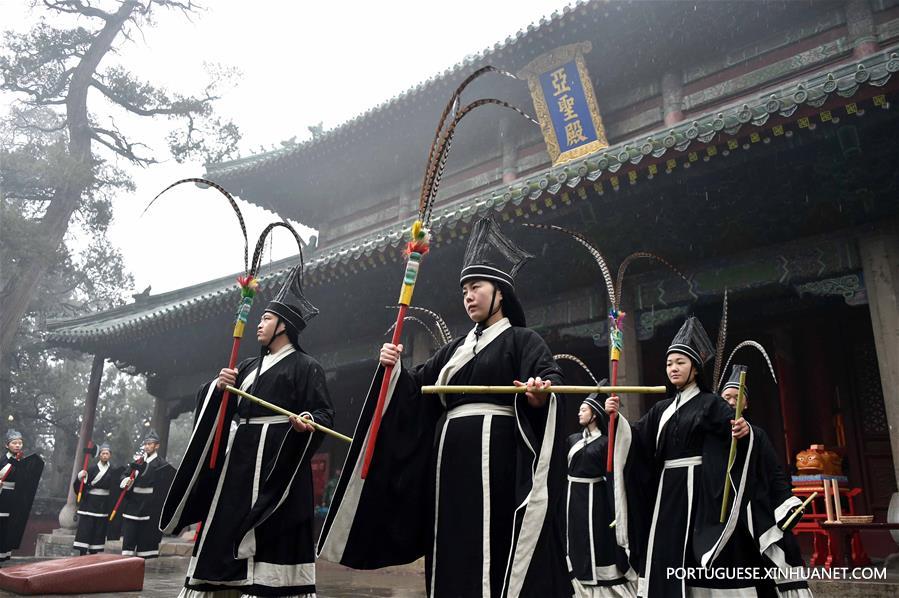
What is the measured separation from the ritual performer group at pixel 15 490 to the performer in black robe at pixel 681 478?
8766mm

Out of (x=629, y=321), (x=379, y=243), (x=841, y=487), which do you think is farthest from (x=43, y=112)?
(x=841, y=487)

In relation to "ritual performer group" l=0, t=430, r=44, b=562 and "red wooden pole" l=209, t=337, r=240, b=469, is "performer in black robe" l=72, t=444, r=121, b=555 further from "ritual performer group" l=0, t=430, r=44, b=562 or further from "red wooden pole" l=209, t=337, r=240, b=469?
"red wooden pole" l=209, t=337, r=240, b=469

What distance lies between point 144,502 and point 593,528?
753cm

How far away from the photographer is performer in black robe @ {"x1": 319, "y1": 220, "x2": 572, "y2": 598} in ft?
8.54

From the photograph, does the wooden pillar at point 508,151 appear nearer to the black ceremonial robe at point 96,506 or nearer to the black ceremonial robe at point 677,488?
the black ceremonial robe at point 677,488

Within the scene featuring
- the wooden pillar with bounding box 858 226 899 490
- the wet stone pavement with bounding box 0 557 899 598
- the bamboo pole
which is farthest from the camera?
the bamboo pole

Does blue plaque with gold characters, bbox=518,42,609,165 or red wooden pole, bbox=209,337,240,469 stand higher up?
blue plaque with gold characters, bbox=518,42,609,165

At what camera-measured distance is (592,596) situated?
5391 millimetres

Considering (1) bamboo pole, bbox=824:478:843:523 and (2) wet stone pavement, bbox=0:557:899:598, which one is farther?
(1) bamboo pole, bbox=824:478:843:523

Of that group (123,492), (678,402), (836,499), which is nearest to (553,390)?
(678,402)

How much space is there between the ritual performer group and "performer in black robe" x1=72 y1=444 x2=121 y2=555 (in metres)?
1.13

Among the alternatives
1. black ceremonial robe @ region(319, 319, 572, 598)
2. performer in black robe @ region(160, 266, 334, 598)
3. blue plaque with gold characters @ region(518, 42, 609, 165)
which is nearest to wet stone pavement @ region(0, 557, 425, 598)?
performer in black robe @ region(160, 266, 334, 598)

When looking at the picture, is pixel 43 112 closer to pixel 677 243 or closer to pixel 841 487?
pixel 677 243

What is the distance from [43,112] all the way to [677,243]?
116 ft
